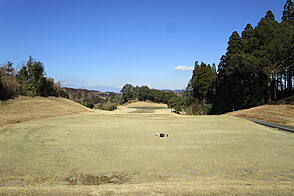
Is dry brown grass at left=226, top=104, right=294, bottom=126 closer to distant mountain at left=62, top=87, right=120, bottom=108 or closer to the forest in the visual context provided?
the forest

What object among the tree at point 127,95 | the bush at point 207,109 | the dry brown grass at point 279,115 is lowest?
the bush at point 207,109

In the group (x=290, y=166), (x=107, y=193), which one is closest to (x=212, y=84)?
(x=290, y=166)

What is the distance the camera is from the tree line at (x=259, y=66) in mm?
19953

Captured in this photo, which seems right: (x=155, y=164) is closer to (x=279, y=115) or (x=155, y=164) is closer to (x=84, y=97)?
(x=279, y=115)

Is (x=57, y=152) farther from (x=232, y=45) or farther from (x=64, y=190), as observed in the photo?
(x=232, y=45)

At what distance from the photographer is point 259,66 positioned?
2078 centimetres

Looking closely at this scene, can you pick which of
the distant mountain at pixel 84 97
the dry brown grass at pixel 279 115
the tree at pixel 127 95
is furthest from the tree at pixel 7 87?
the tree at pixel 127 95

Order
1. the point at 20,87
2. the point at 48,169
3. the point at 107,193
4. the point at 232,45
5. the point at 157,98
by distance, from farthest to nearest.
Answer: the point at 157,98, the point at 232,45, the point at 20,87, the point at 48,169, the point at 107,193

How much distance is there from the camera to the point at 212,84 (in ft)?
125

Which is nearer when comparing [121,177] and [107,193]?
[107,193]

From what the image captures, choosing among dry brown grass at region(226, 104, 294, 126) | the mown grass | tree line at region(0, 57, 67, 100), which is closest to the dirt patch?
the mown grass

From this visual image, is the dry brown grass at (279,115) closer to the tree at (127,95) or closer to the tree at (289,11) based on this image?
the tree at (289,11)

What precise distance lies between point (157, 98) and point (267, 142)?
84412mm

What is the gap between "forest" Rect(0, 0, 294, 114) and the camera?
66.3 ft
